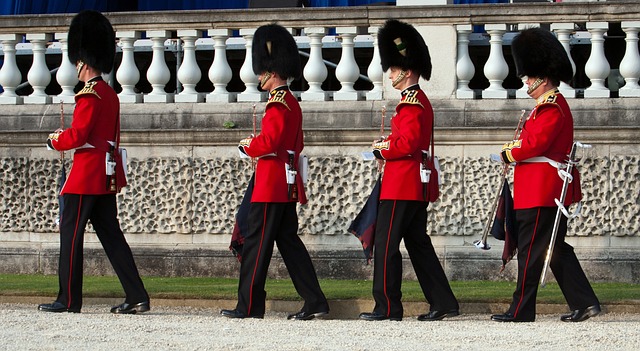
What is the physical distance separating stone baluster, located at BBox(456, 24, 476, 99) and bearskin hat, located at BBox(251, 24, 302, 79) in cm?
185

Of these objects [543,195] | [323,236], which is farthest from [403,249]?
[543,195]

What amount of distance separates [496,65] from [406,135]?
2.09m

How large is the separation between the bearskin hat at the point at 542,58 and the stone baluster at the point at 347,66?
2.18 metres

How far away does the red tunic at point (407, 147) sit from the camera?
8.59 meters

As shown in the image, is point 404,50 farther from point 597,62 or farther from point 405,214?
point 597,62

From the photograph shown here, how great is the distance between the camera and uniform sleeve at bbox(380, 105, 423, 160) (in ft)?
28.1

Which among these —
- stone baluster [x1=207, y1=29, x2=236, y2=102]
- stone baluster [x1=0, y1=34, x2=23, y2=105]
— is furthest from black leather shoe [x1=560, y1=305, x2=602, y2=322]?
stone baluster [x1=0, y1=34, x2=23, y2=105]

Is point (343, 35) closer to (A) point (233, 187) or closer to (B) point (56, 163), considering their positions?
(A) point (233, 187)

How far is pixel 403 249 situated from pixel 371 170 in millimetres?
588

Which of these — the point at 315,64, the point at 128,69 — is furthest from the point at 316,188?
the point at 128,69

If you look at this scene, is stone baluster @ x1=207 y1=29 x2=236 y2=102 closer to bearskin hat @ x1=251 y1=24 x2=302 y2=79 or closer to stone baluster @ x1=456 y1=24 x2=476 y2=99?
stone baluster @ x1=456 y1=24 x2=476 y2=99

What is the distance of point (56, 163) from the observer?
11172mm

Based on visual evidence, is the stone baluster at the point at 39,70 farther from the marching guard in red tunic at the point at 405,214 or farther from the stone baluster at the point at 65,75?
the marching guard in red tunic at the point at 405,214

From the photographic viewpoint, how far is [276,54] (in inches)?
352
